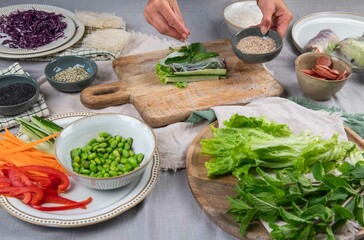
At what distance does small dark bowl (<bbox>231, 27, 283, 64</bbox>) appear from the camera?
194 centimetres

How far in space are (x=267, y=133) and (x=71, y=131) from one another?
25.0 inches

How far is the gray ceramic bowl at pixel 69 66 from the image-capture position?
1.88 m

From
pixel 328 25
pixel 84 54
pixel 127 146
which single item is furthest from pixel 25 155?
pixel 328 25

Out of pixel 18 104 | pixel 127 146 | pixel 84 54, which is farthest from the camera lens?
pixel 84 54

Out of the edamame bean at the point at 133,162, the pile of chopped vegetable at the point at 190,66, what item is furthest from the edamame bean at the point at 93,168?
the pile of chopped vegetable at the point at 190,66

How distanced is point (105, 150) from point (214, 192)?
1.19ft

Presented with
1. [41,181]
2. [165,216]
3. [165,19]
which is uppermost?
[165,19]

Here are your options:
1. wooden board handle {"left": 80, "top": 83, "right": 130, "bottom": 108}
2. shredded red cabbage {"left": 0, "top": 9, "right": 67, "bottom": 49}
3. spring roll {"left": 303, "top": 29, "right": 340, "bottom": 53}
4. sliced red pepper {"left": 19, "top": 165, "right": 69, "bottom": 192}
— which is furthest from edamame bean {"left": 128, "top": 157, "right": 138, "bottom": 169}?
spring roll {"left": 303, "top": 29, "right": 340, "bottom": 53}

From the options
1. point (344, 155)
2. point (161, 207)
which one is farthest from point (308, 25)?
point (161, 207)

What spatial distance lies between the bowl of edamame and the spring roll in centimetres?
96

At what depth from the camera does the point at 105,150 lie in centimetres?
149

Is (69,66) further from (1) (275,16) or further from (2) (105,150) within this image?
(1) (275,16)

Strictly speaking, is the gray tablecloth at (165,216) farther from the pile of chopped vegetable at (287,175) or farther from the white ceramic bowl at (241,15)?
the white ceramic bowl at (241,15)

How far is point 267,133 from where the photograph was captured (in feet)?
5.16
